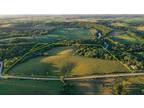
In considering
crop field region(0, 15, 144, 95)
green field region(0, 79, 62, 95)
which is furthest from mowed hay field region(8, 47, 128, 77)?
green field region(0, 79, 62, 95)

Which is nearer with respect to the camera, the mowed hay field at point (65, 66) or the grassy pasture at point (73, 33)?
the mowed hay field at point (65, 66)

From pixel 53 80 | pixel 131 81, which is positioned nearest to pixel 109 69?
pixel 131 81

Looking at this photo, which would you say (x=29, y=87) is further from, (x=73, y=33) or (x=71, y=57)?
(x=73, y=33)

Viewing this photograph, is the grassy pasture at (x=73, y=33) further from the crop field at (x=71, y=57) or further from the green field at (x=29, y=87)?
the green field at (x=29, y=87)

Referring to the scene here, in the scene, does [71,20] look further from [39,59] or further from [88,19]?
[39,59]

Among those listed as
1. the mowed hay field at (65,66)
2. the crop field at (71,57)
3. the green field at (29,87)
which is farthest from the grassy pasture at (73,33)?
the green field at (29,87)

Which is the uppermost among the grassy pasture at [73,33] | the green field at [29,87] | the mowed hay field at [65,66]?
the grassy pasture at [73,33]

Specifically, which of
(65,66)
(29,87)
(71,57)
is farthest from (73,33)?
(29,87)
